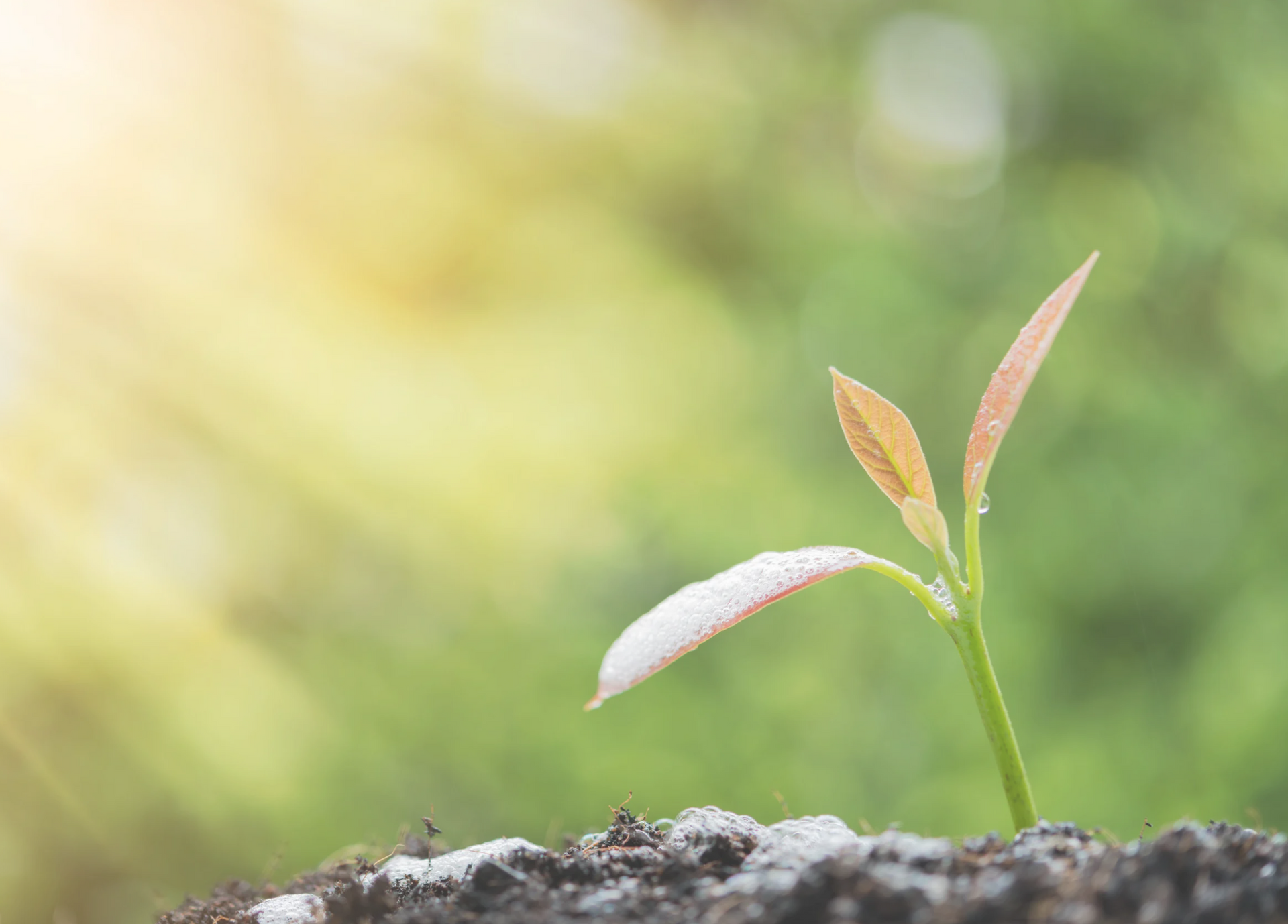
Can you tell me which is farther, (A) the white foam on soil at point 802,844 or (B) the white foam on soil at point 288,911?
(B) the white foam on soil at point 288,911

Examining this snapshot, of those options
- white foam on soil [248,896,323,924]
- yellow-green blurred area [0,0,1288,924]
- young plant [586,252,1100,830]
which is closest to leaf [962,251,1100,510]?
young plant [586,252,1100,830]

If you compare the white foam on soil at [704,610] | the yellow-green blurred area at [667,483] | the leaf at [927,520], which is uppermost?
the yellow-green blurred area at [667,483]

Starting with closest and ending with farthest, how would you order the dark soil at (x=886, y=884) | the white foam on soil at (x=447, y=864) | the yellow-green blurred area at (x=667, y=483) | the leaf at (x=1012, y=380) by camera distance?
the dark soil at (x=886, y=884), the leaf at (x=1012, y=380), the white foam on soil at (x=447, y=864), the yellow-green blurred area at (x=667, y=483)

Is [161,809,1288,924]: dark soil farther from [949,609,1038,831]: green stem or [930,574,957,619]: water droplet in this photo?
[930,574,957,619]: water droplet

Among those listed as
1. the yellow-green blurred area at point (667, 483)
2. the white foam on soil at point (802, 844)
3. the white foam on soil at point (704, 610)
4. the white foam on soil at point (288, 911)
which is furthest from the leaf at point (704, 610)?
the yellow-green blurred area at point (667, 483)

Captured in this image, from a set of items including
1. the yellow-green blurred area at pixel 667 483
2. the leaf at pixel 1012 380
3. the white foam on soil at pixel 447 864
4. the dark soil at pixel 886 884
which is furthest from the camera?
the yellow-green blurred area at pixel 667 483

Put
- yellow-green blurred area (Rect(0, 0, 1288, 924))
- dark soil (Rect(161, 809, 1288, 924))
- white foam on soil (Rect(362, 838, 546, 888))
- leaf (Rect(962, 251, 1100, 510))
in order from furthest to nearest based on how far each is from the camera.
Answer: yellow-green blurred area (Rect(0, 0, 1288, 924)), white foam on soil (Rect(362, 838, 546, 888)), leaf (Rect(962, 251, 1100, 510)), dark soil (Rect(161, 809, 1288, 924))

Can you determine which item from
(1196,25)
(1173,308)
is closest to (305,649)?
(1173,308)

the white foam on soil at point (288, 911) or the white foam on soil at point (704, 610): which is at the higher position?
the white foam on soil at point (704, 610)

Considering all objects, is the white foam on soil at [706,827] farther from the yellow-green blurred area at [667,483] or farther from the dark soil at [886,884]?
the yellow-green blurred area at [667,483]

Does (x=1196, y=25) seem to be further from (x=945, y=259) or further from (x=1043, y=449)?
(x=1043, y=449)
